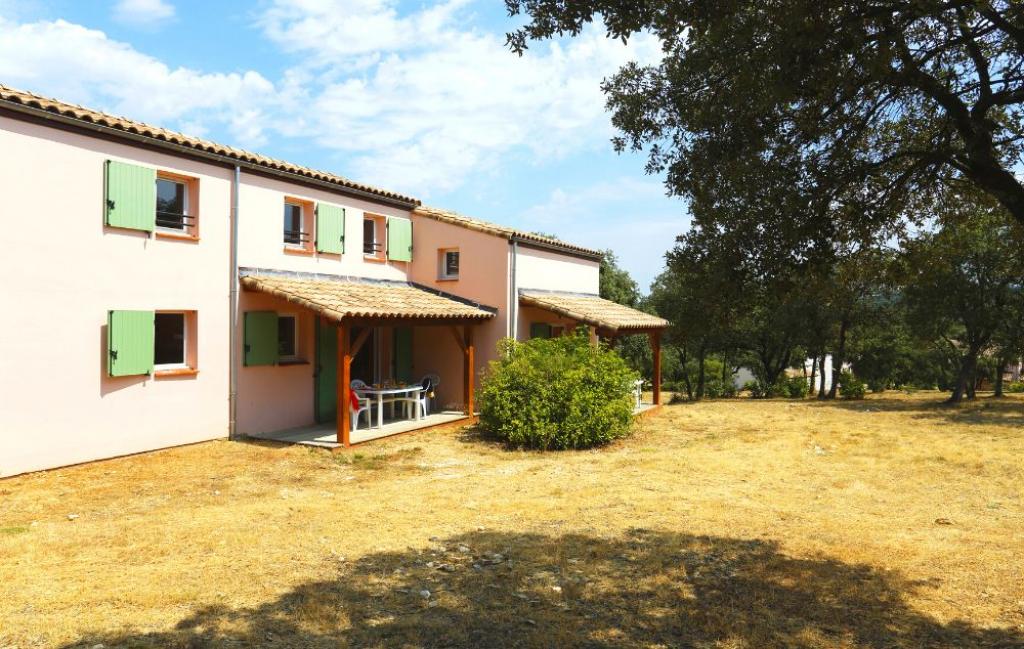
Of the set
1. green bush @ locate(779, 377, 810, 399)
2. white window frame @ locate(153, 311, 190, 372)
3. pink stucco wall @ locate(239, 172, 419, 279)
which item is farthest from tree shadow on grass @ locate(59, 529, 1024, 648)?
green bush @ locate(779, 377, 810, 399)

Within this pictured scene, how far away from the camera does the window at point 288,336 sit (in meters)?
14.6

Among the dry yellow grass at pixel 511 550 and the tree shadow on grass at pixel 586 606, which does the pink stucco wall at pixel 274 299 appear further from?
the tree shadow on grass at pixel 586 606

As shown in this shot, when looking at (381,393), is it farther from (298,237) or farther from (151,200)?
(151,200)

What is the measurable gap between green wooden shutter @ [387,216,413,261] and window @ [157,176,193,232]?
5.33 meters

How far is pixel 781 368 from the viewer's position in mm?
34375

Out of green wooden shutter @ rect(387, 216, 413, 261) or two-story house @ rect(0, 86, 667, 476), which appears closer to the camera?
two-story house @ rect(0, 86, 667, 476)

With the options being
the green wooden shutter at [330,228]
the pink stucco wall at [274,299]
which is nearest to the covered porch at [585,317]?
the green wooden shutter at [330,228]

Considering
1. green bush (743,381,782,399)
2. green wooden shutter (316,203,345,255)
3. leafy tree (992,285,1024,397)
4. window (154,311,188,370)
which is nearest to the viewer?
window (154,311,188,370)

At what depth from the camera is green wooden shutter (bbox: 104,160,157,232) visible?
10.9 metres

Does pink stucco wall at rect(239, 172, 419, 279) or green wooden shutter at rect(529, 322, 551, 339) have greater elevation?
pink stucco wall at rect(239, 172, 419, 279)

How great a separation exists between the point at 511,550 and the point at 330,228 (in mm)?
10235

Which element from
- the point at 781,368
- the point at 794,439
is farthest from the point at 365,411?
the point at 781,368

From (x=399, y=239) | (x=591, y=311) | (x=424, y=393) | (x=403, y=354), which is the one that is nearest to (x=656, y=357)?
(x=591, y=311)

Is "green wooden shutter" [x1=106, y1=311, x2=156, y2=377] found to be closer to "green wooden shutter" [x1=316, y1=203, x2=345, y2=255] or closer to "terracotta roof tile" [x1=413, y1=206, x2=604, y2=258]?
"green wooden shutter" [x1=316, y1=203, x2=345, y2=255]
